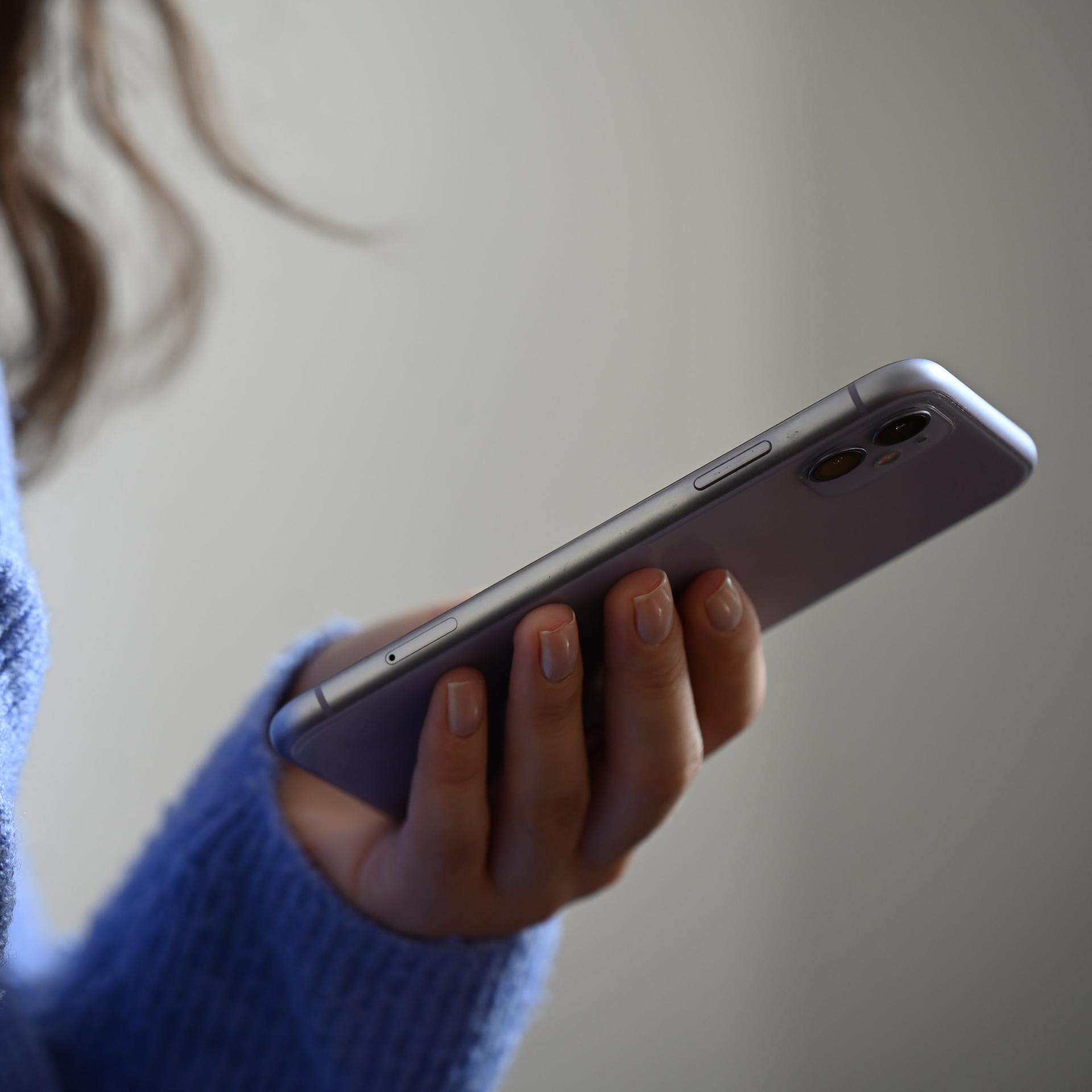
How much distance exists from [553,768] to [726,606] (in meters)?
0.09

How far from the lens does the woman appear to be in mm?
363

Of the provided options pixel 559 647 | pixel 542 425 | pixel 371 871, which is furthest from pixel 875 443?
pixel 542 425

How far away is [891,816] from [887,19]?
76 centimetres

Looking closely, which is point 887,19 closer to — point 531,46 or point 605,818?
point 531,46

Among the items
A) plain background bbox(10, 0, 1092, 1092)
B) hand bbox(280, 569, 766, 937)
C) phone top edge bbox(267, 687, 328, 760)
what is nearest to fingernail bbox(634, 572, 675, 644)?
hand bbox(280, 569, 766, 937)

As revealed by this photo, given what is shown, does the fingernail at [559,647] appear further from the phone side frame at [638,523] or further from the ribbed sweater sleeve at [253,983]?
the ribbed sweater sleeve at [253,983]

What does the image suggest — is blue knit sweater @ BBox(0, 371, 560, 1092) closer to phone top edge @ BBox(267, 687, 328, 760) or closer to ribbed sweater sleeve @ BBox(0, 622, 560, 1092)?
ribbed sweater sleeve @ BBox(0, 622, 560, 1092)

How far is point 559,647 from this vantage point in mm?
343

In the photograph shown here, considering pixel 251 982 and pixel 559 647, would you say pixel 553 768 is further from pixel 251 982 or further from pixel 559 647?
pixel 251 982

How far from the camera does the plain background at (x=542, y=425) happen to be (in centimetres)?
104

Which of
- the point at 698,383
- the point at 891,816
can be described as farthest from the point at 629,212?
the point at 891,816

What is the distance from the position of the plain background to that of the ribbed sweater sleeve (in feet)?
1.71

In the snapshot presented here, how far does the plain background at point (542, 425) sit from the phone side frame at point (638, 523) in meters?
0.69

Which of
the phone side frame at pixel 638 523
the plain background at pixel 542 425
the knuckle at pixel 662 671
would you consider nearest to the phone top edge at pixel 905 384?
the phone side frame at pixel 638 523
